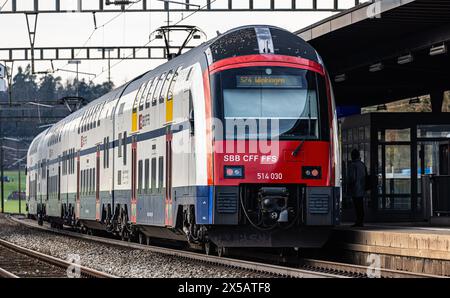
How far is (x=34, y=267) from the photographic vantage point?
21016 millimetres

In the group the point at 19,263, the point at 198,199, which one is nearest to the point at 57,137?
the point at 19,263

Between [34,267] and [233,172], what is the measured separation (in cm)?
411

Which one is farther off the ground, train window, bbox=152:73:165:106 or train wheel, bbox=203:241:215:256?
train window, bbox=152:73:165:106

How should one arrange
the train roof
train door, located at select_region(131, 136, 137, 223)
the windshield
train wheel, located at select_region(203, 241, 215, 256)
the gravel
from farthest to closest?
train door, located at select_region(131, 136, 137, 223) → train wheel, located at select_region(203, 241, 215, 256) → the train roof → the windshield → the gravel

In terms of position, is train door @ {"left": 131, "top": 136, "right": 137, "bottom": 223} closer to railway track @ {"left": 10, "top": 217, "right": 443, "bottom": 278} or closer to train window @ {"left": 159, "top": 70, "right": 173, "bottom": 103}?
railway track @ {"left": 10, "top": 217, "right": 443, "bottom": 278}

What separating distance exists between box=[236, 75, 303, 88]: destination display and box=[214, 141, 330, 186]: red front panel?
3.34 feet

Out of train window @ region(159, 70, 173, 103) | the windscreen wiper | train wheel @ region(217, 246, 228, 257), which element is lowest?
train wheel @ region(217, 246, 228, 257)

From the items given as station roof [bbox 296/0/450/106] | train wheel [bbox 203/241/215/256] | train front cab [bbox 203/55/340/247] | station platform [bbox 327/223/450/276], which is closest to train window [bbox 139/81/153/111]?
station roof [bbox 296/0/450/106]

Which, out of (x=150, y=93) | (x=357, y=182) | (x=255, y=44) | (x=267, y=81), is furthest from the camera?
(x=150, y=93)

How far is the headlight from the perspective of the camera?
1978 centimetres

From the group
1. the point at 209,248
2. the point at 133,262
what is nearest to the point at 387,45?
the point at 209,248

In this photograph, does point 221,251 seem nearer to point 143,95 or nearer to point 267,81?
point 267,81
